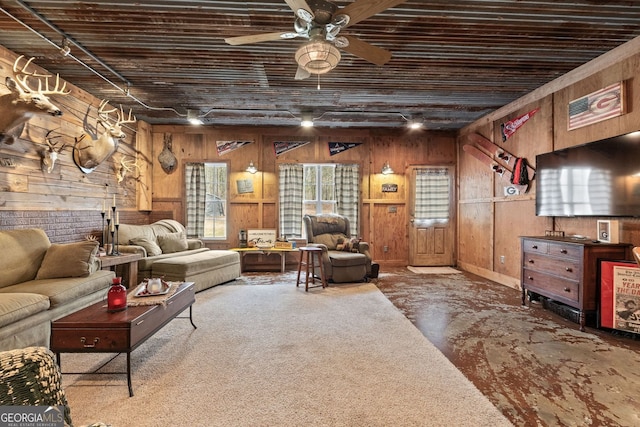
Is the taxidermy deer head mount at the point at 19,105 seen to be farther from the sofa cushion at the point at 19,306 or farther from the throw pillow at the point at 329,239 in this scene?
the throw pillow at the point at 329,239

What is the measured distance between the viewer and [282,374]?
7.22 ft

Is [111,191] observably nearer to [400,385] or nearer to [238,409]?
[238,409]

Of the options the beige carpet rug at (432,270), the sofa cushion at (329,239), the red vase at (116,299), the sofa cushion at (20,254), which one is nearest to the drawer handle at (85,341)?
the red vase at (116,299)

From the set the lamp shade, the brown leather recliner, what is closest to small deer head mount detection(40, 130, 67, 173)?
the lamp shade

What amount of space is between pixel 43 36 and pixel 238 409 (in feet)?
12.5

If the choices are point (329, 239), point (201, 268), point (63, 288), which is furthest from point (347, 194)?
point (63, 288)

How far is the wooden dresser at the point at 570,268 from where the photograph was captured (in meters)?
3.05

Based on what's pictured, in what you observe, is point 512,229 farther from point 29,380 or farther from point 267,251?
point 29,380

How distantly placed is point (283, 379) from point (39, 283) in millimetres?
2364

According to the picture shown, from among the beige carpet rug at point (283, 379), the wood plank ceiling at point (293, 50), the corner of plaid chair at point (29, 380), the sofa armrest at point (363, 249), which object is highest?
the wood plank ceiling at point (293, 50)

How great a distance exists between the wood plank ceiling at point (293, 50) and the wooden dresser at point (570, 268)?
2.04 meters

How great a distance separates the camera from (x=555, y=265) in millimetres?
3389

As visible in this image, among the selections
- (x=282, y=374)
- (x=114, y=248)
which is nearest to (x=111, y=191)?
(x=114, y=248)

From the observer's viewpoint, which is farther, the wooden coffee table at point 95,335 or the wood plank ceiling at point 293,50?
the wood plank ceiling at point 293,50
